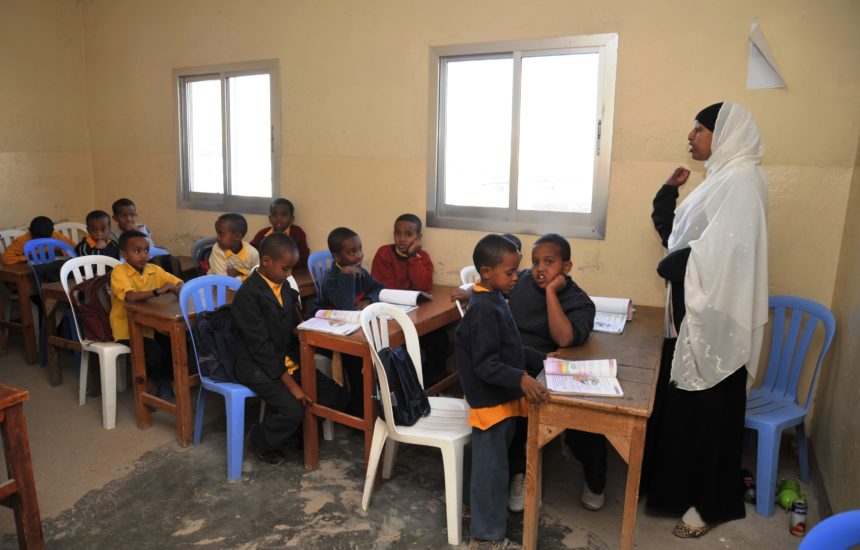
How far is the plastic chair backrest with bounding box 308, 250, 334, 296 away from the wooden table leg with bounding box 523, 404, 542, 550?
230 cm

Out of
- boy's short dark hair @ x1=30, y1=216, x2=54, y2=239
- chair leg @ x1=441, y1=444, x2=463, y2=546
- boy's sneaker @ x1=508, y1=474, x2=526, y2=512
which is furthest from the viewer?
boy's short dark hair @ x1=30, y1=216, x2=54, y2=239

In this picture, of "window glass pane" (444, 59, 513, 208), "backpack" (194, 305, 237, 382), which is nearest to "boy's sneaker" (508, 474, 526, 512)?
"backpack" (194, 305, 237, 382)

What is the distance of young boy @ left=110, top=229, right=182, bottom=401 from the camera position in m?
3.62

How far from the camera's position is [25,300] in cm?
456

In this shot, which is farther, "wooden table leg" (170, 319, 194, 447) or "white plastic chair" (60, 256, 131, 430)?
"white plastic chair" (60, 256, 131, 430)

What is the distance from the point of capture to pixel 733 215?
2438 millimetres

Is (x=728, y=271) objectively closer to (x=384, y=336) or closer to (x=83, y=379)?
(x=384, y=336)

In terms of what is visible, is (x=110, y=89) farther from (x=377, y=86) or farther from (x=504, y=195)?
(x=504, y=195)

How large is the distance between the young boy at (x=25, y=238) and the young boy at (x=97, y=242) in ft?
1.42

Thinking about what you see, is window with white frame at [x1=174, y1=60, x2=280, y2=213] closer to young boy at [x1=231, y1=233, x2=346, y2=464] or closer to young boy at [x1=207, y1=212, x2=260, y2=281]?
young boy at [x1=207, y1=212, x2=260, y2=281]

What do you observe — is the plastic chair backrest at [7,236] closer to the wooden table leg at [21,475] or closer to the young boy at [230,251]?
the young boy at [230,251]

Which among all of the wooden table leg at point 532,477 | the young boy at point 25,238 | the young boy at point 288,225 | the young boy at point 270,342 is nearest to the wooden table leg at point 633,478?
the wooden table leg at point 532,477

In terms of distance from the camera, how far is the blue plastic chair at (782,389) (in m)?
2.83

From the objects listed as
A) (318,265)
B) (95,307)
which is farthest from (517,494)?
(95,307)
